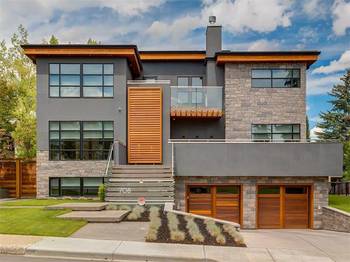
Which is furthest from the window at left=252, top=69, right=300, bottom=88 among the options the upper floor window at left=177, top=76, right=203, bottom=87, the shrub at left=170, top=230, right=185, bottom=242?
the shrub at left=170, top=230, right=185, bottom=242

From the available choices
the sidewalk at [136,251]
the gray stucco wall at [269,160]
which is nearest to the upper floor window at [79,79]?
the gray stucco wall at [269,160]

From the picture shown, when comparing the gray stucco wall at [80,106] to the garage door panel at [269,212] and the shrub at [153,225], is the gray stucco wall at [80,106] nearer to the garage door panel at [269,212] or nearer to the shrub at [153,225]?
the shrub at [153,225]

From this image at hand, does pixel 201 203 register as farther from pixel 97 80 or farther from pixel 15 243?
pixel 15 243

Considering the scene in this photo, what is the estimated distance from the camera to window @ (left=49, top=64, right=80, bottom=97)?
17344mm

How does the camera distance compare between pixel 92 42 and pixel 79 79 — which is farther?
pixel 92 42

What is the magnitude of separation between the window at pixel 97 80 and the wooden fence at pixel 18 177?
550cm

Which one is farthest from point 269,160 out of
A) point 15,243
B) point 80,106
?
point 15,243

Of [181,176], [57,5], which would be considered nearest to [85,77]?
[57,5]

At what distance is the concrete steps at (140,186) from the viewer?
13.2 m

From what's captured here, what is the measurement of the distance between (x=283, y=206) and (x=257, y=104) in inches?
247

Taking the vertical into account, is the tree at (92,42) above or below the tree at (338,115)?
above

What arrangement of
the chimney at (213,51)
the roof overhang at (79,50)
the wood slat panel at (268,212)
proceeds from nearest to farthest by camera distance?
the wood slat panel at (268,212) → the roof overhang at (79,50) → the chimney at (213,51)

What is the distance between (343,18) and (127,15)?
12.2 m

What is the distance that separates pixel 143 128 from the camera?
→ 59.0 feet
